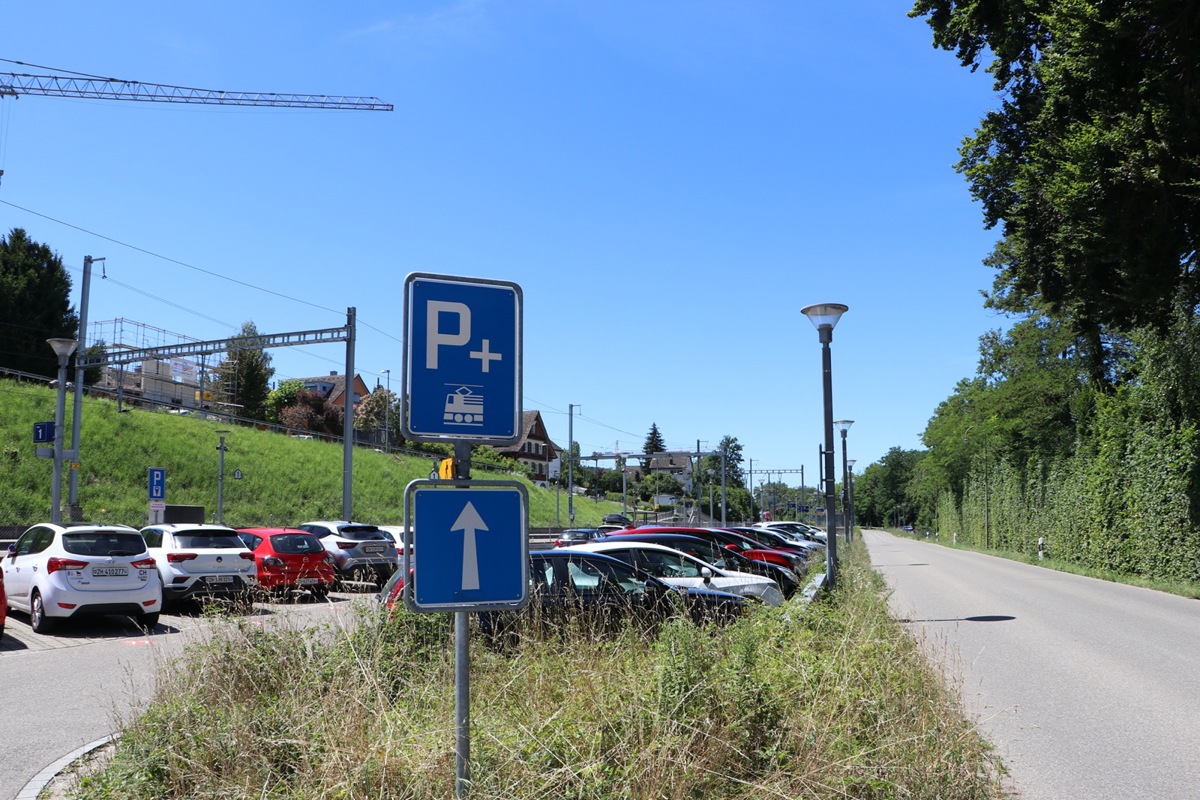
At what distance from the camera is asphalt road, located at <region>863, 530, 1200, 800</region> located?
622cm

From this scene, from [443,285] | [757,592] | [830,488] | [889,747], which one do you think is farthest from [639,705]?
[830,488]

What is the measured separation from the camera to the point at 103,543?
1411cm

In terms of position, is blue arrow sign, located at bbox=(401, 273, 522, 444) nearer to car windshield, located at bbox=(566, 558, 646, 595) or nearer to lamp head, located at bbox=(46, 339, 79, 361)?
car windshield, located at bbox=(566, 558, 646, 595)

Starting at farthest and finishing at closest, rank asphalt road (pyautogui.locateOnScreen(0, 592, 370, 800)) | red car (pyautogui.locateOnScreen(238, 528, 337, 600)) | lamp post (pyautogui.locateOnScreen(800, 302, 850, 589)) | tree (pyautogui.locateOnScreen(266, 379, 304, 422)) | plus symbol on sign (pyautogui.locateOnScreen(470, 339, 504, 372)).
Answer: tree (pyautogui.locateOnScreen(266, 379, 304, 422)), red car (pyautogui.locateOnScreen(238, 528, 337, 600)), lamp post (pyautogui.locateOnScreen(800, 302, 850, 589)), asphalt road (pyautogui.locateOnScreen(0, 592, 370, 800)), plus symbol on sign (pyautogui.locateOnScreen(470, 339, 504, 372))

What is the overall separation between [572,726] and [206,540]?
14630 mm

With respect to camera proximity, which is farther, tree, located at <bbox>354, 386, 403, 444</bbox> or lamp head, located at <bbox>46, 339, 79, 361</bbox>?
tree, located at <bbox>354, 386, 403, 444</bbox>

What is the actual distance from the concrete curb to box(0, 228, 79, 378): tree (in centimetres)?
5154

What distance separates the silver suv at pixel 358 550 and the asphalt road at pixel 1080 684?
1256cm

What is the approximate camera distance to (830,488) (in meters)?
15.1

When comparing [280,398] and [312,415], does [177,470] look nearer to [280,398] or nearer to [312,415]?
[312,415]

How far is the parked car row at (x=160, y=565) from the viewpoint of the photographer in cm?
1359

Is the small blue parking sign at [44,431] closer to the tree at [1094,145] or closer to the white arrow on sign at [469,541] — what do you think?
the tree at [1094,145]

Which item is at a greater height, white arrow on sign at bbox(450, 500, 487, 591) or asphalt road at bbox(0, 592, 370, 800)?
white arrow on sign at bbox(450, 500, 487, 591)

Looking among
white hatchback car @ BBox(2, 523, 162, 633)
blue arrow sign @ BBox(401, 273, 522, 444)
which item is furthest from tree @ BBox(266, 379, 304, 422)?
blue arrow sign @ BBox(401, 273, 522, 444)
